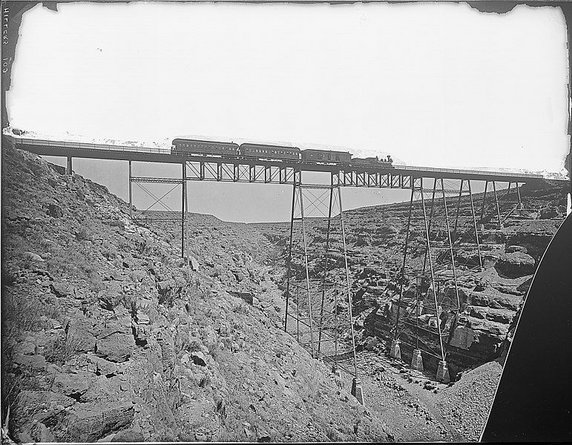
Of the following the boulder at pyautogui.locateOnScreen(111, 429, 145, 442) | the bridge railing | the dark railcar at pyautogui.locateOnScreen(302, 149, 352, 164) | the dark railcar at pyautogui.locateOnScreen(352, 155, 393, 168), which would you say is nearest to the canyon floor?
the boulder at pyautogui.locateOnScreen(111, 429, 145, 442)

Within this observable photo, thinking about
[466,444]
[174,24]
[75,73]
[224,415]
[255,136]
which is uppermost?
[174,24]

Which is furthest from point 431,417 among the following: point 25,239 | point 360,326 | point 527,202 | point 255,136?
point 25,239

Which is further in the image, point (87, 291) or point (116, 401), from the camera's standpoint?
point (87, 291)

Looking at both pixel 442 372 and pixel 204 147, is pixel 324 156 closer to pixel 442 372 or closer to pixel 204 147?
pixel 204 147

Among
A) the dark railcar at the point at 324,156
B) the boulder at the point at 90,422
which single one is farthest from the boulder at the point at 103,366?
the dark railcar at the point at 324,156

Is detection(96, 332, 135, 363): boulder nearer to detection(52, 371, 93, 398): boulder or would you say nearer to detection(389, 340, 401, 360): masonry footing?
detection(52, 371, 93, 398): boulder

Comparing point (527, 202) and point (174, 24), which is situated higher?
point (174, 24)

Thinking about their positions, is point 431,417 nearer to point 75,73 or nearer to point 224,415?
point 224,415
